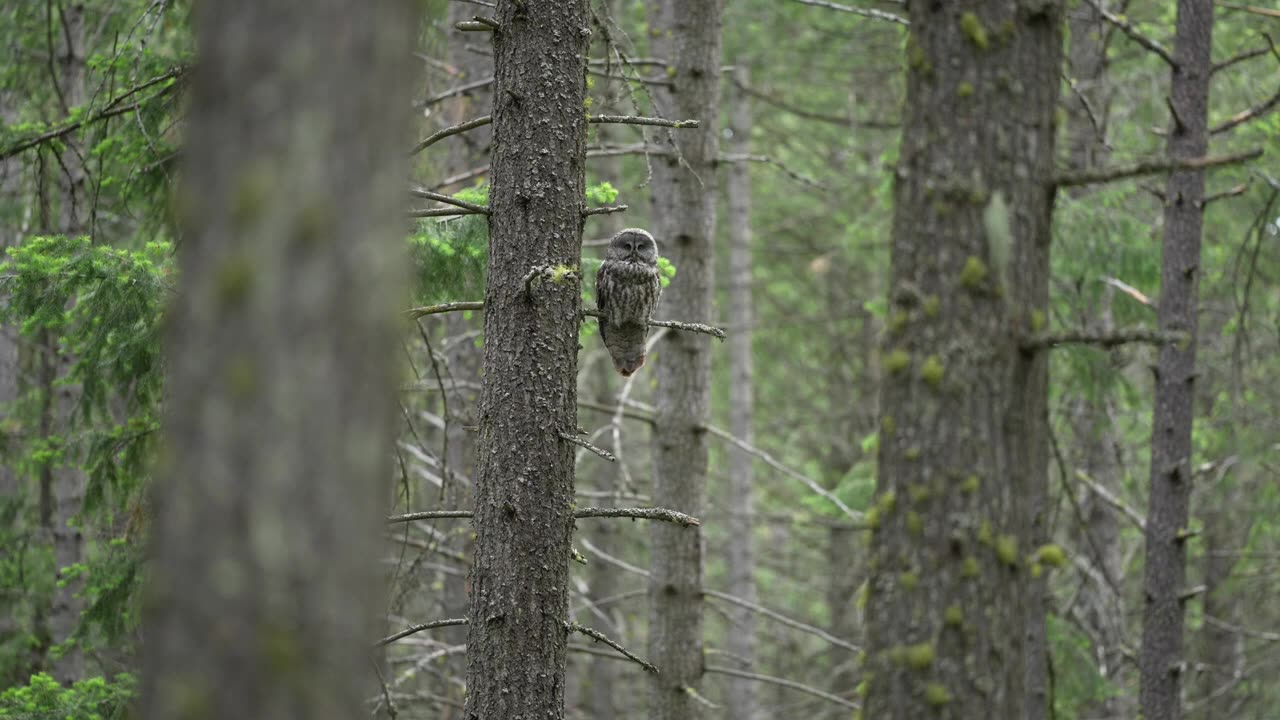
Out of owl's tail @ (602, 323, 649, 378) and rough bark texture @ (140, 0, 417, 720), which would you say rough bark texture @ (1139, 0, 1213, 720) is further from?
rough bark texture @ (140, 0, 417, 720)

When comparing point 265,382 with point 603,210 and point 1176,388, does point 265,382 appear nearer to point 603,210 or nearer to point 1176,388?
point 603,210

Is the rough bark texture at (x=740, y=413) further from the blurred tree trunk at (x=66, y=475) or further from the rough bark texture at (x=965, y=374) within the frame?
the rough bark texture at (x=965, y=374)

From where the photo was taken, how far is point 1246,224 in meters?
12.3

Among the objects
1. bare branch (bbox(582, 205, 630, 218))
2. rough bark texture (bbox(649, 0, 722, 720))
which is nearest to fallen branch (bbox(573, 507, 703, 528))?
bare branch (bbox(582, 205, 630, 218))

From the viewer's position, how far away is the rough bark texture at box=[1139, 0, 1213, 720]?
21.0 ft

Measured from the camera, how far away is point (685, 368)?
819cm

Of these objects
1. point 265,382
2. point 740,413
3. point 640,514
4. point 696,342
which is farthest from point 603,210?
point 740,413

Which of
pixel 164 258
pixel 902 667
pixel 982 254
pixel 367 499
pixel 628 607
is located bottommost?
pixel 628 607

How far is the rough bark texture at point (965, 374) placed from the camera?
3.19 m

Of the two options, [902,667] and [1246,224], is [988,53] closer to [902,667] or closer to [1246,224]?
[902,667]

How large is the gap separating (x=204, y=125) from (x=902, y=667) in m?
2.29

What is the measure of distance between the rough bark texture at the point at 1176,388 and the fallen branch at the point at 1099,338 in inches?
142

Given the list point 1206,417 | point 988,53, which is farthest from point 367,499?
point 1206,417

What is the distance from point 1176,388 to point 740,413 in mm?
6930
